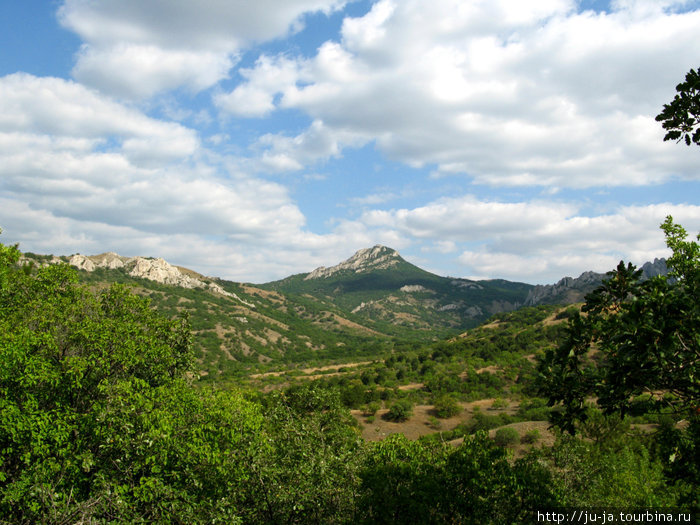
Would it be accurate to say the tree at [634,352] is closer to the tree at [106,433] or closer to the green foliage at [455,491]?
the green foliage at [455,491]

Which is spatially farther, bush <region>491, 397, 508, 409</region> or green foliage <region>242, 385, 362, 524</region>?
bush <region>491, 397, 508, 409</region>

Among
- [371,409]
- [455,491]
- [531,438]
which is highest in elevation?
[455,491]

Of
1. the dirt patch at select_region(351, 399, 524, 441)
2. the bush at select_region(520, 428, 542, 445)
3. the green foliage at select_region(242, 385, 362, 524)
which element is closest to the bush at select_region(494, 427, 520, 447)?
the bush at select_region(520, 428, 542, 445)

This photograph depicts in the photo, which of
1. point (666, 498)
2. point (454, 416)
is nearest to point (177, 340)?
point (666, 498)

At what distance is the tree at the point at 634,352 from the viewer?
5.52 metres

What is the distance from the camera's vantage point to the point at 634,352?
17.9 feet

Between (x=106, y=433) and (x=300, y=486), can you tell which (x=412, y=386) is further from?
(x=106, y=433)

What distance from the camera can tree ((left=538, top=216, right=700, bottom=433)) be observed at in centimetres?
552


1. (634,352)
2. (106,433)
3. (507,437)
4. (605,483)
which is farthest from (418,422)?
(634,352)

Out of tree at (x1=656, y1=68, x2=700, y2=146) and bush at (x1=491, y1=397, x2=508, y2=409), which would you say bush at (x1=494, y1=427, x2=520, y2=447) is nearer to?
bush at (x1=491, y1=397, x2=508, y2=409)

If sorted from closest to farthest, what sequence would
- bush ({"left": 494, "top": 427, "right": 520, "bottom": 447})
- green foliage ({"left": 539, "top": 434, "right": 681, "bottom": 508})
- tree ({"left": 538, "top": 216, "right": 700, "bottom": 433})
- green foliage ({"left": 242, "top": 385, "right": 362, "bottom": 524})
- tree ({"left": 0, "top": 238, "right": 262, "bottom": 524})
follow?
tree ({"left": 538, "top": 216, "right": 700, "bottom": 433}) → tree ({"left": 0, "top": 238, "right": 262, "bottom": 524}) → green foliage ({"left": 242, "top": 385, "right": 362, "bottom": 524}) → green foliage ({"left": 539, "top": 434, "right": 681, "bottom": 508}) → bush ({"left": 494, "top": 427, "right": 520, "bottom": 447})

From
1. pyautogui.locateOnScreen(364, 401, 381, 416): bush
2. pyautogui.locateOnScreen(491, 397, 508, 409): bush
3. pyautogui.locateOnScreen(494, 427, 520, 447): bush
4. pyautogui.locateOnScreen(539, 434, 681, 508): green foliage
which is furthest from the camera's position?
pyautogui.locateOnScreen(364, 401, 381, 416): bush

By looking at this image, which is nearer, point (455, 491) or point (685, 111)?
point (685, 111)

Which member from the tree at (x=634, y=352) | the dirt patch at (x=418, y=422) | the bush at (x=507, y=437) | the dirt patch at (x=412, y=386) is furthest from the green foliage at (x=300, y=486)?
the dirt patch at (x=412, y=386)
